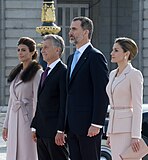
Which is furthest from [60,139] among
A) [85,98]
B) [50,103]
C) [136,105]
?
[136,105]

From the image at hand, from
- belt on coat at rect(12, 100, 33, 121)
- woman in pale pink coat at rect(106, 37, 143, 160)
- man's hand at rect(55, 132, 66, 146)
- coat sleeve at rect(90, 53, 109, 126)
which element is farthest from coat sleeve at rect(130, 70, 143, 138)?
belt on coat at rect(12, 100, 33, 121)

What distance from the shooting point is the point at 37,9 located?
25.5 m

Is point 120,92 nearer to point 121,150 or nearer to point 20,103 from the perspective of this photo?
point 121,150

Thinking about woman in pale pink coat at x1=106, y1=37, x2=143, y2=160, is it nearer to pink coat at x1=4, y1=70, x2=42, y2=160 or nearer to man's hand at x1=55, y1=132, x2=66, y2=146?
man's hand at x1=55, y1=132, x2=66, y2=146

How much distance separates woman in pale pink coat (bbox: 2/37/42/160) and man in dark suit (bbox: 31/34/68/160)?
405 mm

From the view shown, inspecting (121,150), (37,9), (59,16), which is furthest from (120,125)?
(59,16)

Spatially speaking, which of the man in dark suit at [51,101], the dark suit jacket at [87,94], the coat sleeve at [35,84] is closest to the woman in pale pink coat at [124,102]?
the dark suit jacket at [87,94]

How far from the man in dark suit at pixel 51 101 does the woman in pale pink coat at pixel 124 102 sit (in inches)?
27.2

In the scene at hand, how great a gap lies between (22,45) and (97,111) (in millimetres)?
1640

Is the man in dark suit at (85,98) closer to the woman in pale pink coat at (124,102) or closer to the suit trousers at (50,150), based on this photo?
the woman in pale pink coat at (124,102)

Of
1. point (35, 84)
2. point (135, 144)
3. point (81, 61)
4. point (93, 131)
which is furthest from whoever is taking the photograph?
point (35, 84)

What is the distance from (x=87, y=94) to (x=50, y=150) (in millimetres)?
946

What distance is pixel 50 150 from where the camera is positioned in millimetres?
7941

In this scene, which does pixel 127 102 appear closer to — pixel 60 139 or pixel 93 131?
pixel 93 131
